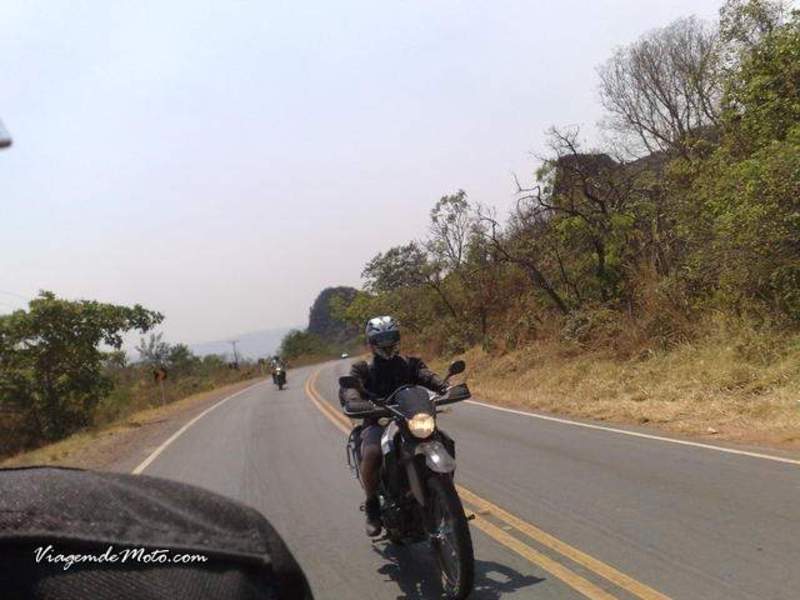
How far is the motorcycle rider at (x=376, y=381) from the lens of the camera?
566 cm

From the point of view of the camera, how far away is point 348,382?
5.72 m

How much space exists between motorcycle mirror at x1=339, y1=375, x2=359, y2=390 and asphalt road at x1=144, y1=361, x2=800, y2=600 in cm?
130

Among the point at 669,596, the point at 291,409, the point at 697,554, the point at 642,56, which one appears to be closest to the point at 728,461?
the point at 697,554

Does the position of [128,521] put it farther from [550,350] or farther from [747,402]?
[550,350]

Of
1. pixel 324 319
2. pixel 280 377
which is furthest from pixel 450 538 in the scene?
pixel 324 319

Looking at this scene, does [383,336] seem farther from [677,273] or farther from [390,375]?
[677,273]

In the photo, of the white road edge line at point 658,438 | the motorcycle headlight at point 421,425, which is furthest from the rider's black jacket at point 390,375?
the white road edge line at point 658,438

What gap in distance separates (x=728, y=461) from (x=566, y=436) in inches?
126

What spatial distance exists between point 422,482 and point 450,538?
0.40 m

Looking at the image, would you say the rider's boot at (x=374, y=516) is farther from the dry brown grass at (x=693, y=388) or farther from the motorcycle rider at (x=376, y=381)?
the dry brown grass at (x=693, y=388)

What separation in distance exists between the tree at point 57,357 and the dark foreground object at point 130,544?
88.9 feet

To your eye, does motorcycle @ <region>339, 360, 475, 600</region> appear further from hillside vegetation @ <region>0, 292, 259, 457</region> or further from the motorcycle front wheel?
hillside vegetation @ <region>0, 292, 259, 457</region>

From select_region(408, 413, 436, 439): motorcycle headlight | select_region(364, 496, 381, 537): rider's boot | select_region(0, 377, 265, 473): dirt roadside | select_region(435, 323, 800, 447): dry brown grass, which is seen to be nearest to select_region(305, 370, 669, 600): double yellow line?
select_region(364, 496, 381, 537): rider's boot

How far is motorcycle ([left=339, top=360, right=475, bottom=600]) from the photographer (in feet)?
15.3
